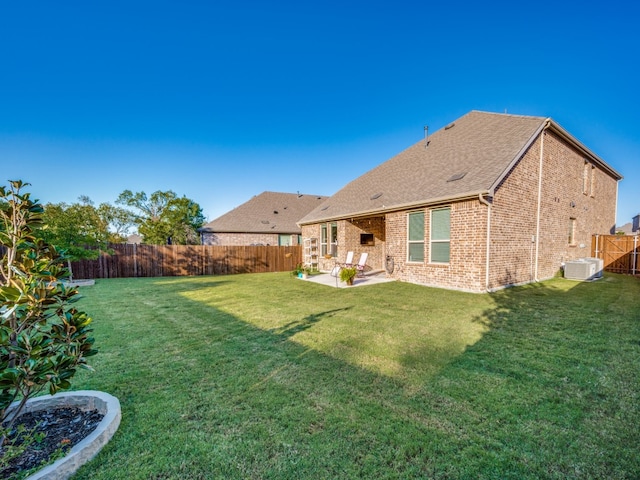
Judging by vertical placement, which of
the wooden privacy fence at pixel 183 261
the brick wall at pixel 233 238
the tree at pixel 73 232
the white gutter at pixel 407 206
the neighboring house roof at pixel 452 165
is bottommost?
the wooden privacy fence at pixel 183 261

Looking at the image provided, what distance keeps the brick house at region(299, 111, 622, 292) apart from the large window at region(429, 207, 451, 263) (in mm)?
31

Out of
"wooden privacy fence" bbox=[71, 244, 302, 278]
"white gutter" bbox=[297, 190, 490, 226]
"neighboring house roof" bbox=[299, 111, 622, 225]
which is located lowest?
"wooden privacy fence" bbox=[71, 244, 302, 278]

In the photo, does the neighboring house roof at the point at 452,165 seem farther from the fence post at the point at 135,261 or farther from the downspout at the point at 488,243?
the fence post at the point at 135,261

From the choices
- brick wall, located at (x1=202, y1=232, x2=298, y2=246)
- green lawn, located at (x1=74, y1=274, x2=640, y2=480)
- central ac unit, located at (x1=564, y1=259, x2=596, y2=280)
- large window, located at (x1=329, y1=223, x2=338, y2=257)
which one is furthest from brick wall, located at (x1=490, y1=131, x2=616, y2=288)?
brick wall, located at (x1=202, y1=232, x2=298, y2=246)

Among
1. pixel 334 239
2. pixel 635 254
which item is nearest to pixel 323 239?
pixel 334 239

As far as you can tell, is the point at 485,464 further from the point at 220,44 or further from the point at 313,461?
the point at 220,44

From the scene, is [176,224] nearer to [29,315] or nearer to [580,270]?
[29,315]

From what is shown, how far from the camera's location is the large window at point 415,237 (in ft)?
29.5

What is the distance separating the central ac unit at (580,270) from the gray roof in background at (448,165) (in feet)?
15.8

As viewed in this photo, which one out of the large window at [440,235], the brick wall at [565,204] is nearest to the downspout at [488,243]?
the large window at [440,235]

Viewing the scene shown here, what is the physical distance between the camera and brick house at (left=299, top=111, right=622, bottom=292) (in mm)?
7641

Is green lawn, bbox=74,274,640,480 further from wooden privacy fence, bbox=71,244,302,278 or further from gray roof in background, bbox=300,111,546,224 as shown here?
wooden privacy fence, bbox=71,244,302,278

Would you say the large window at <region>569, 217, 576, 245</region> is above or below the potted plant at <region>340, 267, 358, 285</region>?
above

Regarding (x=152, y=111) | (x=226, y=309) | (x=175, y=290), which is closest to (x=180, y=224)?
(x=152, y=111)
